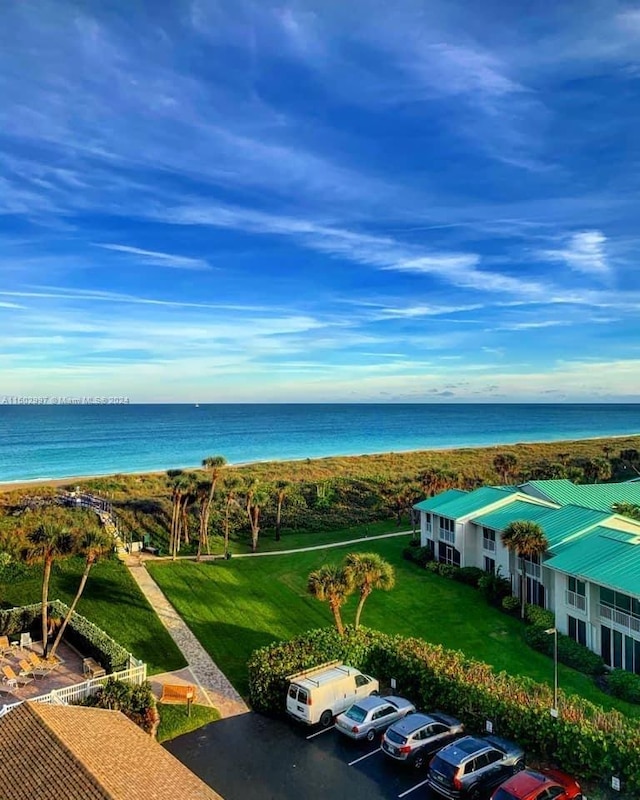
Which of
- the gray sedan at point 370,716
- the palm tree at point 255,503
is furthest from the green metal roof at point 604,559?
the palm tree at point 255,503

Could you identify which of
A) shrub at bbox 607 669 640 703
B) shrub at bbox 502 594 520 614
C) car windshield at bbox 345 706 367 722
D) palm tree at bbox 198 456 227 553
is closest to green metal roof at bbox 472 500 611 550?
shrub at bbox 502 594 520 614

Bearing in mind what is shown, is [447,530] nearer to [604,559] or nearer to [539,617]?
[539,617]

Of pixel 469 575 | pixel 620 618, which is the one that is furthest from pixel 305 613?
pixel 620 618

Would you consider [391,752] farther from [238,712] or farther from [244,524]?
[244,524]

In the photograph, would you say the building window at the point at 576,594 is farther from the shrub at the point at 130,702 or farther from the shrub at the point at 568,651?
the shrub at the point at 130,702

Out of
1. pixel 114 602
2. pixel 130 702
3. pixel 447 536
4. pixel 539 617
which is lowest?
pixel 539 617

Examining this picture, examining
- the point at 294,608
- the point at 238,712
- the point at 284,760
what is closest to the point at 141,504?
the point at 294,608

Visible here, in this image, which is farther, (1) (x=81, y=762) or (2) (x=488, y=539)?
(2) (x=488, y=539)
